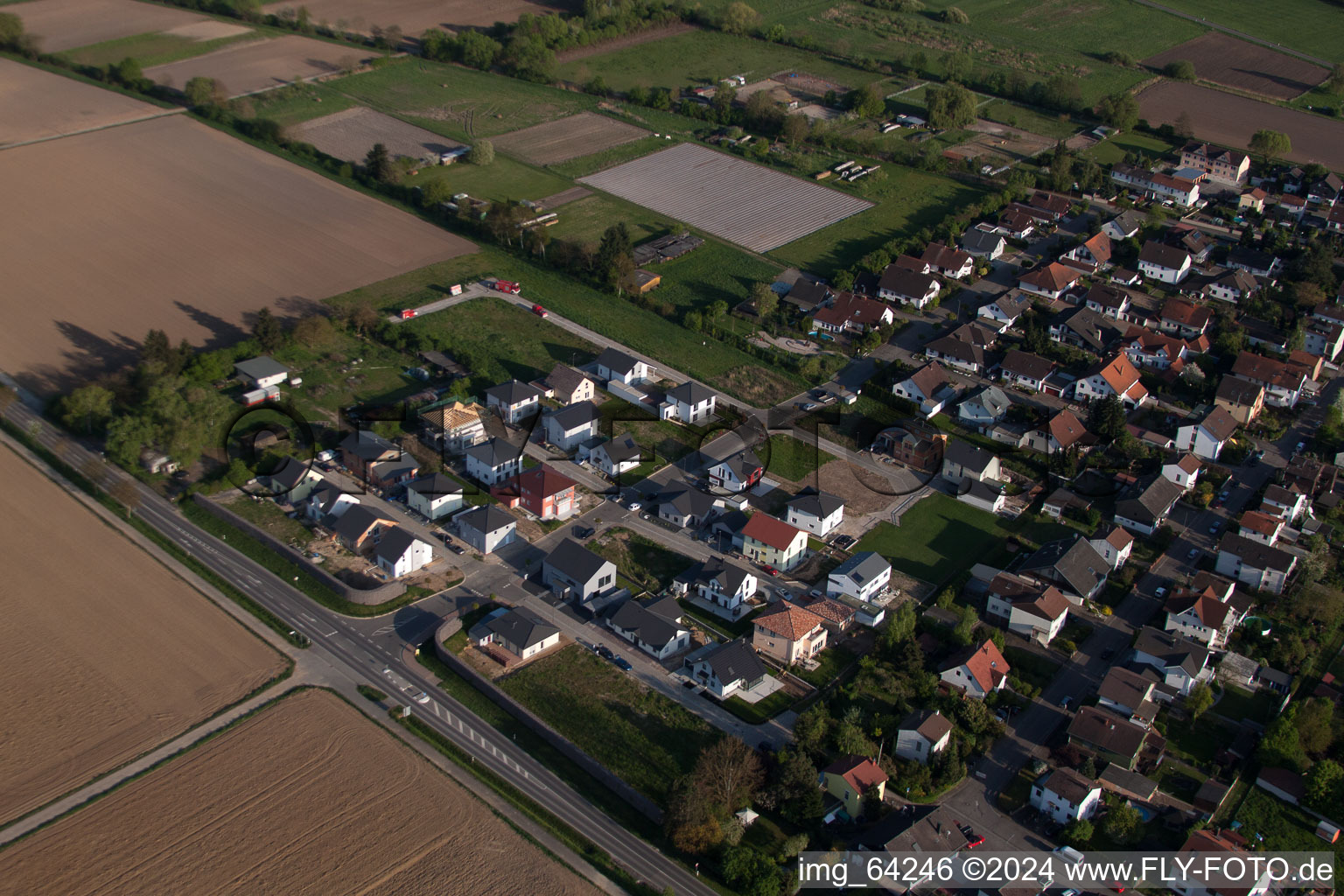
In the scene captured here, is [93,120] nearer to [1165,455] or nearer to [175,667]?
[175,667]

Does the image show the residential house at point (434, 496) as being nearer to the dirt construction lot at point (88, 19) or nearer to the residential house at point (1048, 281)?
the residential house at point (1048, 281)

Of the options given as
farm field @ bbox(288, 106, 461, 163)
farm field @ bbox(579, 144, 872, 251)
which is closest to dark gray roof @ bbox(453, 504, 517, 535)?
farm field @ bbox(579, 144, 872, 251)

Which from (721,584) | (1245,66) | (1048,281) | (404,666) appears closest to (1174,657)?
(721,584)

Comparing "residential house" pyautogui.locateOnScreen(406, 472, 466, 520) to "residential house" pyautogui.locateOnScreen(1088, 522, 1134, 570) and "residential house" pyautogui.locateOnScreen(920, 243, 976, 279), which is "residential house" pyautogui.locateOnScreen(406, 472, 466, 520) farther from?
"residential house" pyautogui.locateOnScreen(920, 243, 976, 279)

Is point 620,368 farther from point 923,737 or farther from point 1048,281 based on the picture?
point 1048,281

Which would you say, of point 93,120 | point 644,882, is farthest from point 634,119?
point 644,882

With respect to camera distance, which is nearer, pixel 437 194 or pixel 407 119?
pixel 437 194

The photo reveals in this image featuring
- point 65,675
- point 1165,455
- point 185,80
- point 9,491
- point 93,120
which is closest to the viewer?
point 65,675
